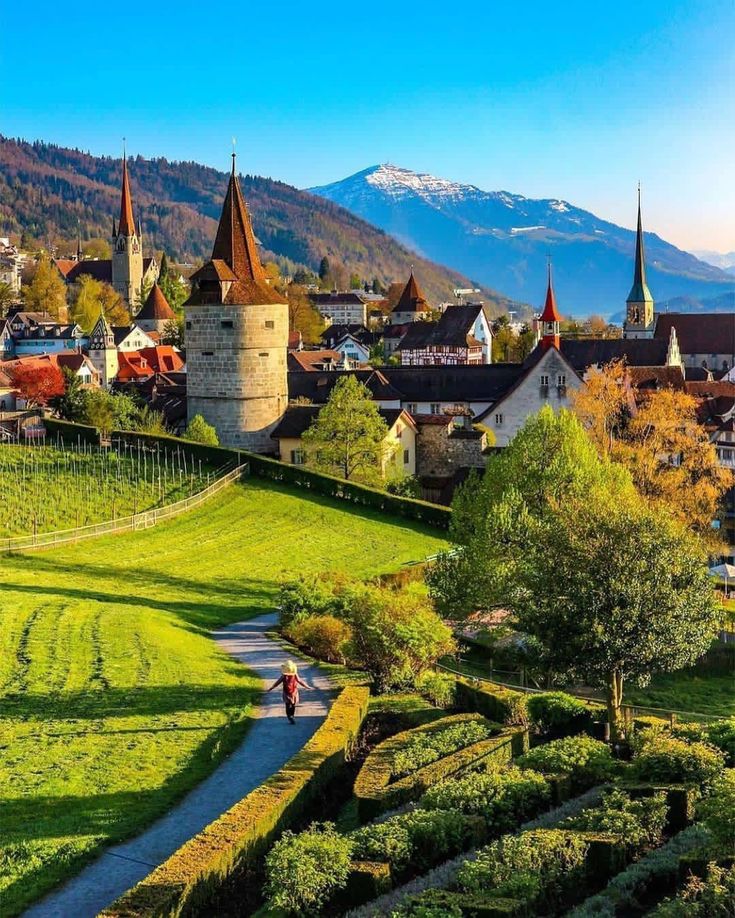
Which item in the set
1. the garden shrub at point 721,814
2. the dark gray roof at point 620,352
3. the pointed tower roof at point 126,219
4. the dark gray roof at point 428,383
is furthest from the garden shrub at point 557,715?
the pointed tower roof at point 126,219

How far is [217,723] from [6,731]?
11.7ft

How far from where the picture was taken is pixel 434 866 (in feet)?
47.5

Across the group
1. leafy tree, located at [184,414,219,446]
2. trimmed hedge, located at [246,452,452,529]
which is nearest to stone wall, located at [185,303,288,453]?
leafy tree, located at [184,414,219,446]

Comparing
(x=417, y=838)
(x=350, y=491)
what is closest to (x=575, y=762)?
(x=417, y=838)

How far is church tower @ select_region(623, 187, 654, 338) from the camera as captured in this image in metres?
132

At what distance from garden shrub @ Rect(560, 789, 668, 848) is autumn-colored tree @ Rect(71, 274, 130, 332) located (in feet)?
418

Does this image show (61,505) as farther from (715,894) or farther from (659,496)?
(715,894)

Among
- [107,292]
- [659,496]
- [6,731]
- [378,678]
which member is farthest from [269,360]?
[107,292]

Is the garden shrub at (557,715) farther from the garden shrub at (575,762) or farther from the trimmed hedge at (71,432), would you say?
the trimmed hedge at (71,432)

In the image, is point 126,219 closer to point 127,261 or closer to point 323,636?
point 127,261

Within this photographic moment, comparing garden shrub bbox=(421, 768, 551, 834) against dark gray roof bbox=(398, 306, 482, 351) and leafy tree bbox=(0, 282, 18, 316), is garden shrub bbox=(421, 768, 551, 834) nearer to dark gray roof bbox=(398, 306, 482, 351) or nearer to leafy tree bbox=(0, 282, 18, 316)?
dark gray roof bbox=(398, 306, 482, 351)

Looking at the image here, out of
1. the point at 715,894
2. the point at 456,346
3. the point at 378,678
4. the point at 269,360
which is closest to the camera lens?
the point at 715,894

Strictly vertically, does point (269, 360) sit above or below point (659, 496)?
above

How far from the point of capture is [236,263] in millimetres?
60719
